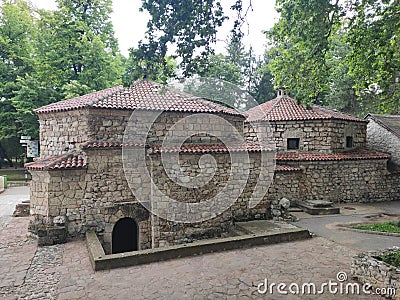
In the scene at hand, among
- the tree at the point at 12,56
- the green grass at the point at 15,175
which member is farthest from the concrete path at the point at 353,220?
the tree at the point at 12,56

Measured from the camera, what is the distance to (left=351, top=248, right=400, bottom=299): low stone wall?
4864 mm

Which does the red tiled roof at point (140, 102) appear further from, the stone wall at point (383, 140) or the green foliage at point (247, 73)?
the green foliage at point (247, 73)

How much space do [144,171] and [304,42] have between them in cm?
606

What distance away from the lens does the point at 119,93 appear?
10.1m

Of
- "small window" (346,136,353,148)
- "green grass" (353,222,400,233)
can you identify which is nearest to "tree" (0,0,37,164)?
"small window" (346,136,353,148)

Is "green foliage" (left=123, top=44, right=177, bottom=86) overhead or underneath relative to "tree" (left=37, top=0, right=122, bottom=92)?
underneath

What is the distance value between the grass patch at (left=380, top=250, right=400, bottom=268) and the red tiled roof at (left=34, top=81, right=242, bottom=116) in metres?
6.80

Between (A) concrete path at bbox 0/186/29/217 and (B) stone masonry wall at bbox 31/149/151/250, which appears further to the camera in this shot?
(A) concrete path at bbox 0/186/29/217

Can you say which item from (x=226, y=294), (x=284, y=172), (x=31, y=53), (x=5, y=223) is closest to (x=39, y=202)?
(x=5, y=223)

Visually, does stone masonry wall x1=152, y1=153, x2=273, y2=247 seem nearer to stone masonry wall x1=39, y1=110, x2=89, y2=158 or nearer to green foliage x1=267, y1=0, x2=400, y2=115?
stone masonry wall x1=39, y1=110, x2=89, y2=158

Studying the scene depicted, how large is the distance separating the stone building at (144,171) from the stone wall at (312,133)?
4007 millimetres

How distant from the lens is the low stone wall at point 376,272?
486 centimetres

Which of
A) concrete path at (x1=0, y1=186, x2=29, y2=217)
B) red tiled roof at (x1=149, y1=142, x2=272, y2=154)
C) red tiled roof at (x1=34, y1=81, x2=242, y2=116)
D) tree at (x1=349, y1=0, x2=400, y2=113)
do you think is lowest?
concrete path at (x1=0, y1=186, x2=29, y2=217)

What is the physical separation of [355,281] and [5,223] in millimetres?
11604
